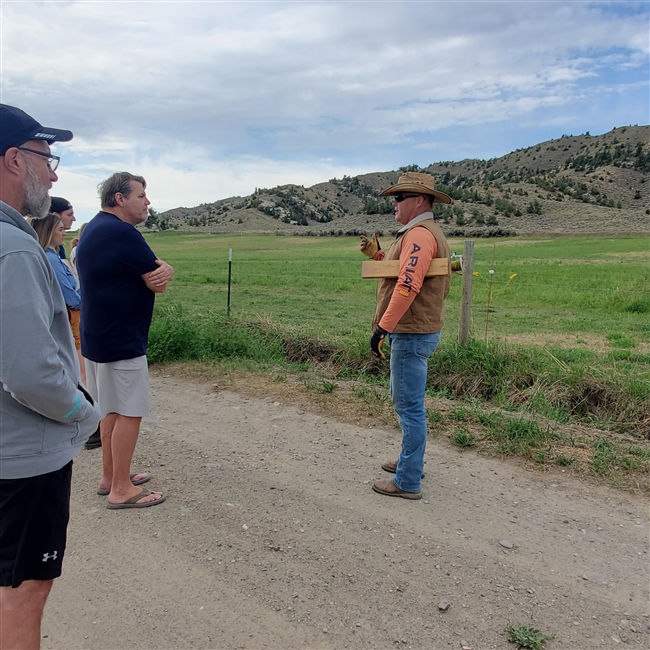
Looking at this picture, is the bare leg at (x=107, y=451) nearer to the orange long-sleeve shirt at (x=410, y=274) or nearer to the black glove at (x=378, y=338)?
the black glove at (x=378, y=338)

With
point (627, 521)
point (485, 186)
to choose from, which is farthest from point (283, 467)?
point (485, 186)

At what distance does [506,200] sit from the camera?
44500mm

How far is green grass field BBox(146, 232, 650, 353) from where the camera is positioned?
10.1 metres

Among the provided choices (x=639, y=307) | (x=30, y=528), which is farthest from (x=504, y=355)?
(x=639, y=307)

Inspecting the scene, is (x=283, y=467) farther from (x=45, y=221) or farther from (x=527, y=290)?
(x=527, y=290)

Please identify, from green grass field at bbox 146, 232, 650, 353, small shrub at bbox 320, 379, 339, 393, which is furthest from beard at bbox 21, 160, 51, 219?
green grass field at bbox 146, 232, 650, 353

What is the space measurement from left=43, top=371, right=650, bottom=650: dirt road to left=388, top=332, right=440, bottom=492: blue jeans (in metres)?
0.23

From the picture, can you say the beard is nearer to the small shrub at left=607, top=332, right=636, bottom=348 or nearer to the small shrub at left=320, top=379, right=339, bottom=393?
the small shrub at left=320, top=379, right=339, bottom=393

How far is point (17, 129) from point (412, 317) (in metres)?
2.57

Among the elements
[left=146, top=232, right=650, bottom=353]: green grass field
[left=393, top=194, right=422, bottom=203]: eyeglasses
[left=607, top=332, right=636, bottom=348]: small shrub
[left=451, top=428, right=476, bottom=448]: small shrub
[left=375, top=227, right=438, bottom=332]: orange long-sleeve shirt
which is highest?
[left=393, top=194, right=422, bottom=203]: eyeglasses

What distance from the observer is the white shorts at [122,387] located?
148 inches

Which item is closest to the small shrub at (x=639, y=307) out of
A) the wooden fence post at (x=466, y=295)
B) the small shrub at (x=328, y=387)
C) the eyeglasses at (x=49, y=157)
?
the wooden fence post at (x=466, y=295)

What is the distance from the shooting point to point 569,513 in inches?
146

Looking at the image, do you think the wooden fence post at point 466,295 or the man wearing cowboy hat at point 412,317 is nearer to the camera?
the man wearing cowboy hat at point 412,317
